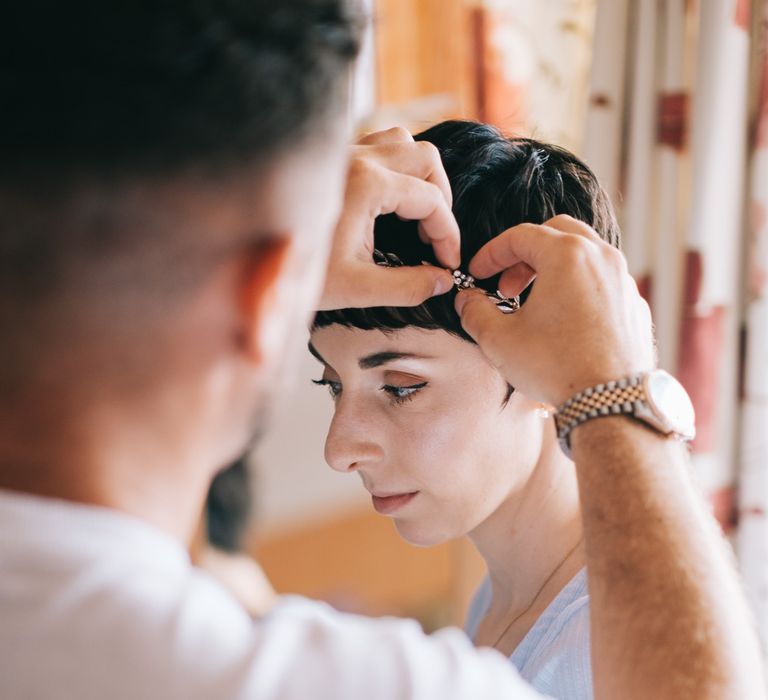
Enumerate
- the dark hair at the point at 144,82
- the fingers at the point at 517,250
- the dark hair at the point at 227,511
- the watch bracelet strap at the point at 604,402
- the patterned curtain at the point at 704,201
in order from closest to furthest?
the dark hair at the point at 144,82, the watch bracelet strap at the point at 604,402, the fingers at the point at 517,250, the patterned curtain at the point at 704,201, the dark hair at the point at 227,511

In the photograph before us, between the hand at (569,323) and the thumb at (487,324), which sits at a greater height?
the hand at (569,323)

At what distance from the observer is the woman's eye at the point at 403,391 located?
1.20m

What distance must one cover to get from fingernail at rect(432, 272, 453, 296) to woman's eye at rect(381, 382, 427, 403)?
0.16m

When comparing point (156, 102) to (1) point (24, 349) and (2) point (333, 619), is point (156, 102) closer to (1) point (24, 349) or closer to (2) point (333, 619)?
(1) point (24, 349)

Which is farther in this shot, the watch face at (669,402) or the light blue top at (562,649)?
the light blue top at (562,649)

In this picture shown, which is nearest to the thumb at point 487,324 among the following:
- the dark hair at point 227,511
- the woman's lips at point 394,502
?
the woman's lips at point 394,502

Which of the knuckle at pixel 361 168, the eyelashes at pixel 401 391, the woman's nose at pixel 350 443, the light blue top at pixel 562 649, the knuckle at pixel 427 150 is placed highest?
the knuckle at pixel 427 150

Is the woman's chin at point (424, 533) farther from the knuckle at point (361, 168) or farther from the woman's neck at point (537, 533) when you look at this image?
the knuckle at point (361, 168)

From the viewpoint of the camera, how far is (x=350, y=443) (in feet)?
3.92

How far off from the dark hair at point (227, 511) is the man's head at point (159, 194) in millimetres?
1783

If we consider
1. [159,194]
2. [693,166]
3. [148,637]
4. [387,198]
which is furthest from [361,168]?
[693,166]

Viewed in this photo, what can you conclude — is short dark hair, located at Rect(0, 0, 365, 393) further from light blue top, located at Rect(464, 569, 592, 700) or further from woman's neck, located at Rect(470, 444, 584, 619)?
woman's neck, located at Rect(470, 444, 584, 619)

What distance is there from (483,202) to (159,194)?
670 millimetres

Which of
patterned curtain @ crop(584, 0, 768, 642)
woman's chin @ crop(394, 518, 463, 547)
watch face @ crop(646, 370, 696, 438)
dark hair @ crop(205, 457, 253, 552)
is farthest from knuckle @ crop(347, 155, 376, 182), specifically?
dark hair @ crop(205, 457, 253, 552)
